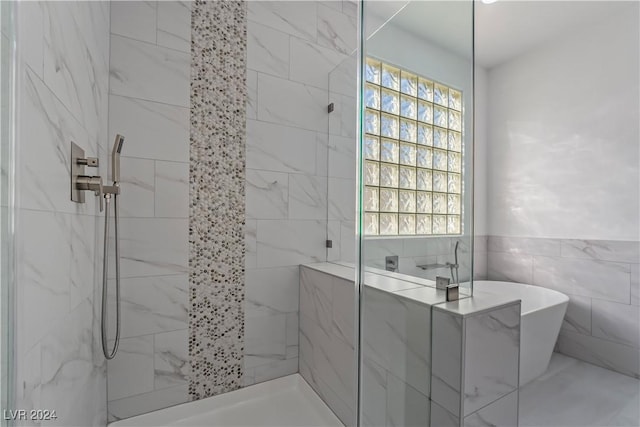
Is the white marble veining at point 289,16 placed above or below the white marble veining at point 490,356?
above

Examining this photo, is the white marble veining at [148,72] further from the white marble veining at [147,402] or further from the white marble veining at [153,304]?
the white marble veining at [147,402]

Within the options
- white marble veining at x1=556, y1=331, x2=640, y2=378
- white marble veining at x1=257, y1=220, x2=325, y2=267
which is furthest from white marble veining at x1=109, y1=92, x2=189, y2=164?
white marble veining at x1=556, y1=331, x2=640, y2=378

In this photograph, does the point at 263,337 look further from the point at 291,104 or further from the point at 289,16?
the point at 289,16

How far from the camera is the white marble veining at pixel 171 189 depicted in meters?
1.55

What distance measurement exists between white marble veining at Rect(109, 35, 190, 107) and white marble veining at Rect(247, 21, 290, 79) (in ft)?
1.23

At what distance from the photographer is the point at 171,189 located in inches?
62.2

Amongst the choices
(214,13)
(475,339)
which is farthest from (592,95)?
(214,13)

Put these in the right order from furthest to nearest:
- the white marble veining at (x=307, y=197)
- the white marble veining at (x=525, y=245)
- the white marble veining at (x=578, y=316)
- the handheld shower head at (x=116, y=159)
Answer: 1. the white marble veining at (x=525, y=245)
2. the white marble veining at (x=578, y=316)
3. the white marble veining at (x=307, y=197)
4. the handheld shower head at (x=116, y=159)

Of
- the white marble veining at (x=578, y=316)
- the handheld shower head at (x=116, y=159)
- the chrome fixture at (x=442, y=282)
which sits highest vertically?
the handheld shower head at (x=116, y=159)

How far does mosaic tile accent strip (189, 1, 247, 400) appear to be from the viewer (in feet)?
5.40

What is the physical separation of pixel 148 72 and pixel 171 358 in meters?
1.45

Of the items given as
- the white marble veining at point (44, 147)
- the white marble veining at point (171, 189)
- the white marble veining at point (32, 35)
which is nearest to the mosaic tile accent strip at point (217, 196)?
the white marble veining at point (171, 189)

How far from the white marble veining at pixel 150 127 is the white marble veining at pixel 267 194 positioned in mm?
376

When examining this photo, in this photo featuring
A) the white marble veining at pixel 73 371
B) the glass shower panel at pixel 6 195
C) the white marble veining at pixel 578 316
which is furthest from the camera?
the white marble veining at pixel 578 316
